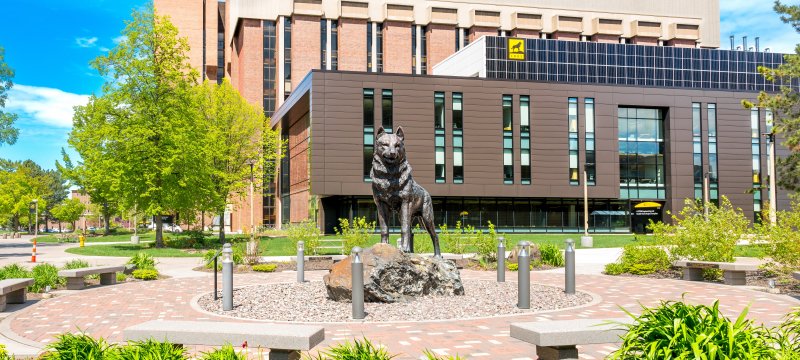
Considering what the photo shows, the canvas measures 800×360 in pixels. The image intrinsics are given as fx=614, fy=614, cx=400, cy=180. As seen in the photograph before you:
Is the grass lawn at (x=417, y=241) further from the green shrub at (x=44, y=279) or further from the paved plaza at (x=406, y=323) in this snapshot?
the green shrub at (x=44, y=279)

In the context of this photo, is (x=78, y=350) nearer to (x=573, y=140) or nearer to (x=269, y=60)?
(x=573, y=140)

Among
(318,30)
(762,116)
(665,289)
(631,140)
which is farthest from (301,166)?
(665,289)

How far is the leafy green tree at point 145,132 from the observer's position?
3406 centimetres

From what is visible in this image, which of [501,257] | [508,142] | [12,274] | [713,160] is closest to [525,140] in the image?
[508,142]

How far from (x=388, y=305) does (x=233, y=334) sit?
553 cm

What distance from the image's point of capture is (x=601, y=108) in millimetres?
55000

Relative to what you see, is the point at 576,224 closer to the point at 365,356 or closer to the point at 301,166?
the point at 301,166

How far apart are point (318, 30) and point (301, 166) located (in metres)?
18.9

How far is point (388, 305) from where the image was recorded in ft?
37.1

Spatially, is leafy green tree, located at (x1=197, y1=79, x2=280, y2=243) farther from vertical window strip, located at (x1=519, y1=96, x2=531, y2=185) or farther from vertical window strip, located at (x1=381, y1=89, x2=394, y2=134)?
vertical window strip, located at (x1=519, y1=96, x2=531, y2=185)

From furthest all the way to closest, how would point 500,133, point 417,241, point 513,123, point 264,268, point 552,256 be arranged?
point 513,123 < point 500,133 < point 417,241 < point 552,256 < point 264,268

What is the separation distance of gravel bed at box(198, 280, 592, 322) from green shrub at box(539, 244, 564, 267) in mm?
6836

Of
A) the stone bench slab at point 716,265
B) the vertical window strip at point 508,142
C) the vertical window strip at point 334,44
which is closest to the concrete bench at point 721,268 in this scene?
the stone bench slab at point 716,265

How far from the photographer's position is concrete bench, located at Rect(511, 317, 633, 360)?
5.86 meters
